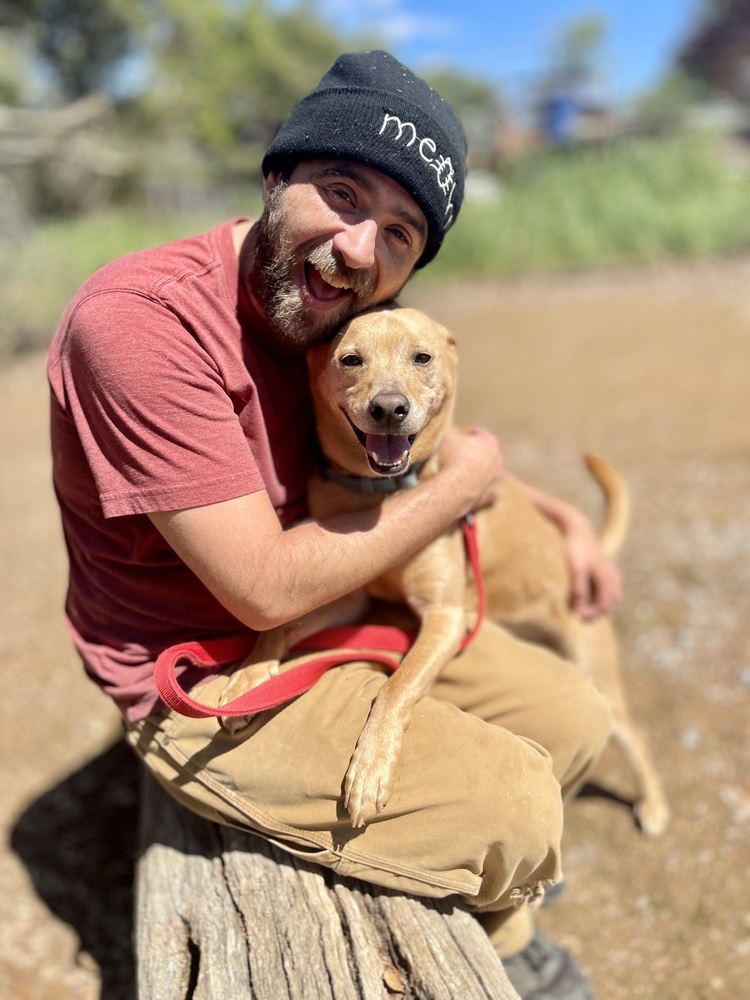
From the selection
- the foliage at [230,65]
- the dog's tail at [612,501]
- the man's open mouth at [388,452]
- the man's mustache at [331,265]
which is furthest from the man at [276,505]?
the foliage at [230,65]

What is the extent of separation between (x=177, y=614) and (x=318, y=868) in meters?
0.66

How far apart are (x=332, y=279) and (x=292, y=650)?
921 mm

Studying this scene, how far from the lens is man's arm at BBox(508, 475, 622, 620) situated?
8.43ft

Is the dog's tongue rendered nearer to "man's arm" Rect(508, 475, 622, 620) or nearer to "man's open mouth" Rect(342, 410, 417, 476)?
"man's open mouth" Rect(342, 410, 417, 476)

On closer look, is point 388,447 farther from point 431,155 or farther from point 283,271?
point 431,155

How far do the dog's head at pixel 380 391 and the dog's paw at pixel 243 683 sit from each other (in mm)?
529

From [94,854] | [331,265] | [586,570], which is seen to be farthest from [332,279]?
[94,854]

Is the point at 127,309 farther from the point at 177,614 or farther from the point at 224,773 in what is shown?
the point at 224,773

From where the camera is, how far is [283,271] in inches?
64.6

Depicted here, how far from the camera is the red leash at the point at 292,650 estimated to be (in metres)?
1.59

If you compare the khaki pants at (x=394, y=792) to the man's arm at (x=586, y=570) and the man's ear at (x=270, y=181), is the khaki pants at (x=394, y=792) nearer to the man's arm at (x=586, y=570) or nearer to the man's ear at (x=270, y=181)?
the man's arm at (x=586, y=570)

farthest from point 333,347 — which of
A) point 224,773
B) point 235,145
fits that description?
point 235,145

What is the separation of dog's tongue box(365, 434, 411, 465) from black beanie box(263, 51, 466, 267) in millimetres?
503

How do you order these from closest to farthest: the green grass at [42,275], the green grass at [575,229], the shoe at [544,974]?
the shoe at [544,974] → the green grass at [42,275] → the green grass at [575,229]
